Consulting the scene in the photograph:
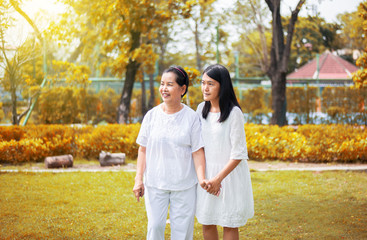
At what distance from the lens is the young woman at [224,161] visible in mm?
2990

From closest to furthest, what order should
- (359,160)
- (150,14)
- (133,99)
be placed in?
(359,160), (150,14), (133,99)

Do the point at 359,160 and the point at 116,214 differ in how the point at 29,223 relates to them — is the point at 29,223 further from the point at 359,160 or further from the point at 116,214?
the point at 359,160

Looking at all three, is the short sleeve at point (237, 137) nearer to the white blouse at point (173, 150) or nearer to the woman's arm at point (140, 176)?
the white blouse at point (173, 150)

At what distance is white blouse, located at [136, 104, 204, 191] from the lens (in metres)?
2.93

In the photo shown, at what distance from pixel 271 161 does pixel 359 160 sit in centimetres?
180

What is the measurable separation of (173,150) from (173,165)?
10 centimetres

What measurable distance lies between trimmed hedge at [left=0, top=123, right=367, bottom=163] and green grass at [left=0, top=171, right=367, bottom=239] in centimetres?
119

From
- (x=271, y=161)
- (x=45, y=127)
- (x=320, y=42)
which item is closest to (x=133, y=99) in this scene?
(x=45, y=127)

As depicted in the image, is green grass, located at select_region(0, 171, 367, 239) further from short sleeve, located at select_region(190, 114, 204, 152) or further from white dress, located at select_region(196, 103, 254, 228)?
short sleeve, located at select_region(190, 114, 204, 152)

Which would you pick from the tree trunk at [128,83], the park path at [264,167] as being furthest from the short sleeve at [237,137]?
the tree trunk at [128,83]

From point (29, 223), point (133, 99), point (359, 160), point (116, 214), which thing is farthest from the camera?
point (133, 99)

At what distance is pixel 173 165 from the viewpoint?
294cm

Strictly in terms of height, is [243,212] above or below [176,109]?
below

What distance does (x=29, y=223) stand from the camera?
4.88m
